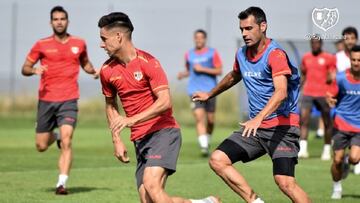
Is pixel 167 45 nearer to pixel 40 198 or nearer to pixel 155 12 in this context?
pixel 155 12

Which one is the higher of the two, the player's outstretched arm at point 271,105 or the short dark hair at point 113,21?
the short dark hair at point 113,21

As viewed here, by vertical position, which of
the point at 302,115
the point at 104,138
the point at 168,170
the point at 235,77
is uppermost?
the point at 235,77

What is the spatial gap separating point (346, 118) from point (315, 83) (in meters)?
7.11

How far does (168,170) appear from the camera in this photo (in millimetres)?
10641

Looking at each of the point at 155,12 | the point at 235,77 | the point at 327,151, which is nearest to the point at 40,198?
the point at 235,77

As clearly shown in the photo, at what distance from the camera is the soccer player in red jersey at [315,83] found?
2162 cm

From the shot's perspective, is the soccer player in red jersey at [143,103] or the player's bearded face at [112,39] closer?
the soccer player in red jersey at [143,103]

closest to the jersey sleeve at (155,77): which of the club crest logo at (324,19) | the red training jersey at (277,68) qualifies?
the red training jersey at (277,68)

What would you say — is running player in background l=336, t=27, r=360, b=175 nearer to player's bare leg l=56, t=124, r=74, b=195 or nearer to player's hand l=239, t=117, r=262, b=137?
player's bare leg l=56, t=124, r=74, b=195

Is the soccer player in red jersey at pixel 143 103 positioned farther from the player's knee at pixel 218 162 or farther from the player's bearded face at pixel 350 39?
the player's bearded face at pixel 350 39

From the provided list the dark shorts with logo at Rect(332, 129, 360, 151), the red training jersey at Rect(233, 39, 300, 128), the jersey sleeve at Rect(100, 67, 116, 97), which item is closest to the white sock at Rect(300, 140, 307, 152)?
the dark shorts with logo at Rect(332, 129, 360, 151)

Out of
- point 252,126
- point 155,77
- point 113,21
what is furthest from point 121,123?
point 252,126

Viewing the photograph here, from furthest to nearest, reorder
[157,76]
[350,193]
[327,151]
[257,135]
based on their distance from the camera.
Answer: [327,151]
[350,193]
[257,135]
[157,76]

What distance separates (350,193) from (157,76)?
5703 millimetres
